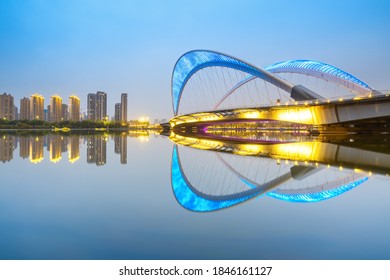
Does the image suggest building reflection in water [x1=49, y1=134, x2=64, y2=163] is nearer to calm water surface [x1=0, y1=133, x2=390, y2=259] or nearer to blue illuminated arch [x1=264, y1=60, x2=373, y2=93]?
calm water surface [x1=0, y1=133, x2=390, y2=259]

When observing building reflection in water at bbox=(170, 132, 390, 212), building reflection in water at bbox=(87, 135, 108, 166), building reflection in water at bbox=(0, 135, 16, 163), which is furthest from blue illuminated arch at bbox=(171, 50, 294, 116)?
building reflection in water at bbox=(0, 135, 16, 163)

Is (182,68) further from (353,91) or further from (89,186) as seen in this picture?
(89,186)

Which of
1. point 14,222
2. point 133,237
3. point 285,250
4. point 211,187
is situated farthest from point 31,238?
point 211,187

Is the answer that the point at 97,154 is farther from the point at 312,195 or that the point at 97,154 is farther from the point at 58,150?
the point at 312,195

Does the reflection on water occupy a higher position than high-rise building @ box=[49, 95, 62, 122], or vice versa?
high-rise building @ box=[49, 95, 62, 122]

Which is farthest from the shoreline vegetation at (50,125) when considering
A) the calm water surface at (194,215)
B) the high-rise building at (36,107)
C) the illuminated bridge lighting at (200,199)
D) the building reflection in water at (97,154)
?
the illuminated bridge lighting at (200,199)

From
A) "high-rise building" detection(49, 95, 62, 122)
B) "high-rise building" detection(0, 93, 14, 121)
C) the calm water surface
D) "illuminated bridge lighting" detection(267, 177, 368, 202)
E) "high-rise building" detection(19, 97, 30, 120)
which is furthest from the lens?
"high-rise building" detection(49, 95, 62, 122)

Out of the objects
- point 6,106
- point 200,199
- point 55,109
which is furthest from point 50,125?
point 200,199

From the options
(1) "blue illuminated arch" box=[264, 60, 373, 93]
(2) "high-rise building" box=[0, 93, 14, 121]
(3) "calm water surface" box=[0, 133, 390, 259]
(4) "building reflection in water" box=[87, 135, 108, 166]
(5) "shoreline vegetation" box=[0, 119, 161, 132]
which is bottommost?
(3) "calm water surface" box=[0, 133, 390, 259]
